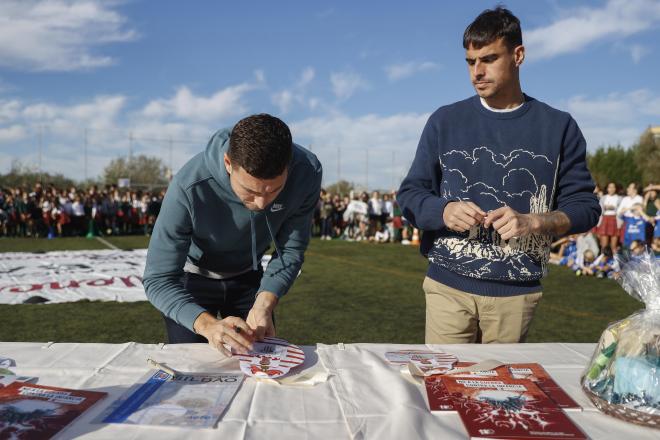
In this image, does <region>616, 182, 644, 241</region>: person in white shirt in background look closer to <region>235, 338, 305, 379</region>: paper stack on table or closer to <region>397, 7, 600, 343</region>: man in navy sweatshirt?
<region>397, 7, 600, 343</region>: man in navy sweatshirt

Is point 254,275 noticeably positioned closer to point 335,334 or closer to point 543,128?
point 543,128

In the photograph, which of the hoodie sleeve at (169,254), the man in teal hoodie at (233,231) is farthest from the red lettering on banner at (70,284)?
the hoodie sleeve at (169,254)

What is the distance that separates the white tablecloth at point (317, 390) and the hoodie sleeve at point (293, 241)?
0.37 m

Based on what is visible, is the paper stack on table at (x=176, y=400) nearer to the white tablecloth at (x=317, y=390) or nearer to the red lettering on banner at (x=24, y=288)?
the white tablecloth at (x=317, y=390)

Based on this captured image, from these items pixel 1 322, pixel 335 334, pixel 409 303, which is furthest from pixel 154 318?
pixel 409 303

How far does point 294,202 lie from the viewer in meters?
2.13

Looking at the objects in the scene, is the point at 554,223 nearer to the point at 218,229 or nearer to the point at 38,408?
the point at 218,229

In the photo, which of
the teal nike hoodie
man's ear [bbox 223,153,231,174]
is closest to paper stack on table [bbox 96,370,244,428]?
the teal nike hoodie

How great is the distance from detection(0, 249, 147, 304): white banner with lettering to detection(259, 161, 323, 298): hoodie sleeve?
4.36 metres

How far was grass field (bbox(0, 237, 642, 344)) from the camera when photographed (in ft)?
15.6

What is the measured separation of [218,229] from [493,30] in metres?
1.32

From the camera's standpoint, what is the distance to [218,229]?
2.08 m

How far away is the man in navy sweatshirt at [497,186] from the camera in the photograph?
2021mm

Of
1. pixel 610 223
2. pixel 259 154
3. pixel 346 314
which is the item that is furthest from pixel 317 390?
pixel 610 223
